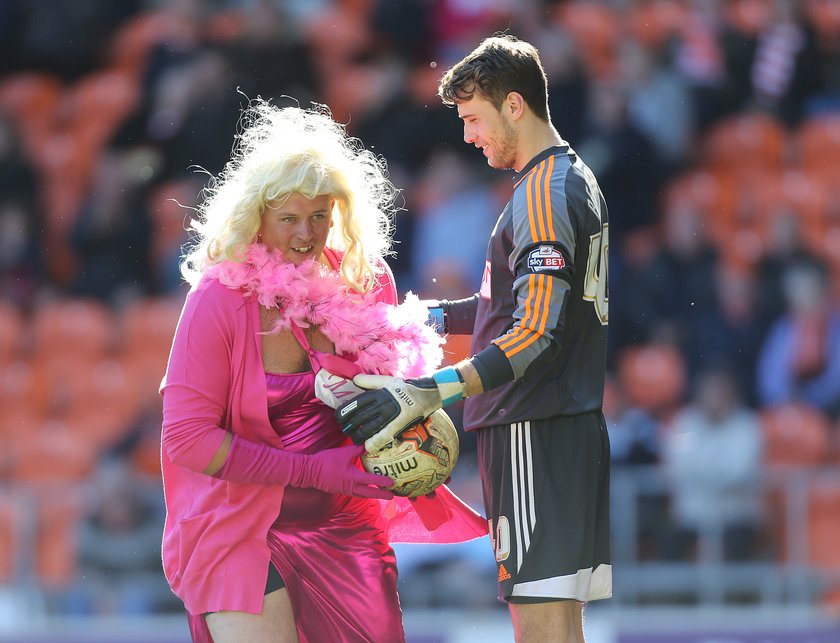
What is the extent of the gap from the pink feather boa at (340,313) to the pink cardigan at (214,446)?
2.8 inches

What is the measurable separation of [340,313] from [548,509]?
0.89 m

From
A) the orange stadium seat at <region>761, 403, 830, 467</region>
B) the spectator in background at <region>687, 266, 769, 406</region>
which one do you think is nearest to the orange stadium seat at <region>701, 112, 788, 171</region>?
the spectator in background at <region>687, 266, 769, 406</region>

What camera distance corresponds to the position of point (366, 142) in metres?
10.3

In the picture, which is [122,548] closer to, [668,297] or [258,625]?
[668,297]

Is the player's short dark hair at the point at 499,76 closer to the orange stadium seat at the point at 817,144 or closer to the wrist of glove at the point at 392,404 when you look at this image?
the wrist of glove at the point at 392,404

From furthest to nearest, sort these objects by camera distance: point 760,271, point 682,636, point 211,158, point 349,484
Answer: point 211,158
point 760,271
point 682,636
point 349,484

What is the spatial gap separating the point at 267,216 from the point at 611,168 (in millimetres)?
5570

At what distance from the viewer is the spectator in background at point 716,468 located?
306 inches

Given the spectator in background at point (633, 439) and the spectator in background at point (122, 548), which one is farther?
the spectator in background at point (633, 439)

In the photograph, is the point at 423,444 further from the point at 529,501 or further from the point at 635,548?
the point at 635,548

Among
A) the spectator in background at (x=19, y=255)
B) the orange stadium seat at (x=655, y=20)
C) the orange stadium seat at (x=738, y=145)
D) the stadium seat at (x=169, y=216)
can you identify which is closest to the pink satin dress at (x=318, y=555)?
the stadium seat at (x=169, y=216)

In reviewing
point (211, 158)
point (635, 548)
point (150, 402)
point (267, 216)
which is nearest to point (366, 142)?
point (211, 158)

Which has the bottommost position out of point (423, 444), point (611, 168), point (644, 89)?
point (423, 444)

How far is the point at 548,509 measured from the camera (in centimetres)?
454
